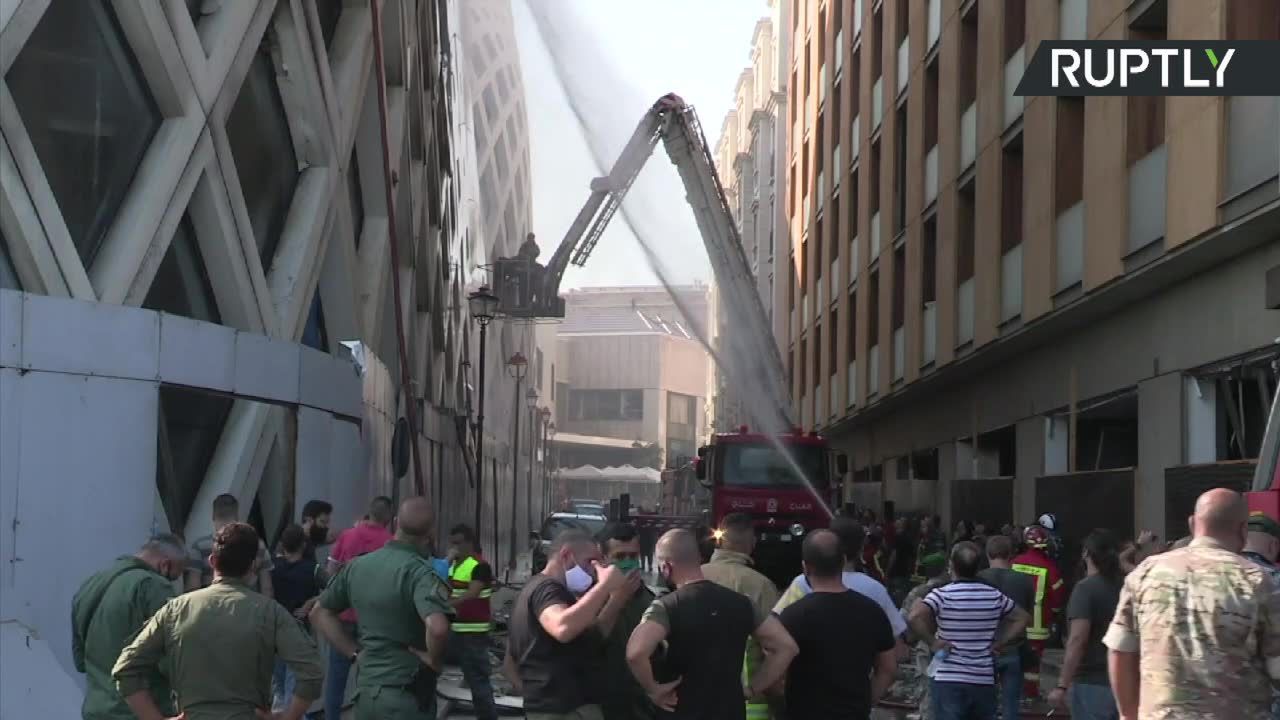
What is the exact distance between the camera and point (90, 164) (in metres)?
11.7

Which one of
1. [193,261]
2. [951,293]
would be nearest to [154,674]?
[193,261]

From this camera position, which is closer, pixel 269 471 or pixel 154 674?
pixel 154 674

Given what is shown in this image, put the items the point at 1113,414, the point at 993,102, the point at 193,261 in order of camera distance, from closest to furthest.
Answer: the point at 193,261, the point at 1113,414, the point at 993,102

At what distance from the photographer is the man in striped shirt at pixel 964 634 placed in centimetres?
891

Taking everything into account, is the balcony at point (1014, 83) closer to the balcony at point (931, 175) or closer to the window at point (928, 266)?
the balcony at point (931, 175)

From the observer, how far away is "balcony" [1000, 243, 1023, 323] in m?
21.6

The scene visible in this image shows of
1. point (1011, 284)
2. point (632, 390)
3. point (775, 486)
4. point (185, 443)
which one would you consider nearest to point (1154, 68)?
point (1011, 284)

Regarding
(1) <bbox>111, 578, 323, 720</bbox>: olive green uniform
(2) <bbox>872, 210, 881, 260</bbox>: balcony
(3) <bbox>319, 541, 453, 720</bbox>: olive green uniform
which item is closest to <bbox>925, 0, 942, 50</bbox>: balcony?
(2) <bbox>872, 210, 881, 260</bbox>: balcony

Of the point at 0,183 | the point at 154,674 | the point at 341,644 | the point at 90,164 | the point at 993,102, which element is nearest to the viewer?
the point at 154,674

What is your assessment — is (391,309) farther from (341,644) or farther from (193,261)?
(341,644)

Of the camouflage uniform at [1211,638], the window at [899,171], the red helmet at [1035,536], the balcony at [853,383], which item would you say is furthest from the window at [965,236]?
the camouflage uniform at [1211,638]

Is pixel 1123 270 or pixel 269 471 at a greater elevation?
pixel 1123 270

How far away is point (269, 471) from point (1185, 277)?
9574 millimetres

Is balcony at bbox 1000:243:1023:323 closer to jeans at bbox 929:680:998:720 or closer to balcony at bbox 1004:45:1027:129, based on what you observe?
balcony at bbox 1004:45:1027:129
